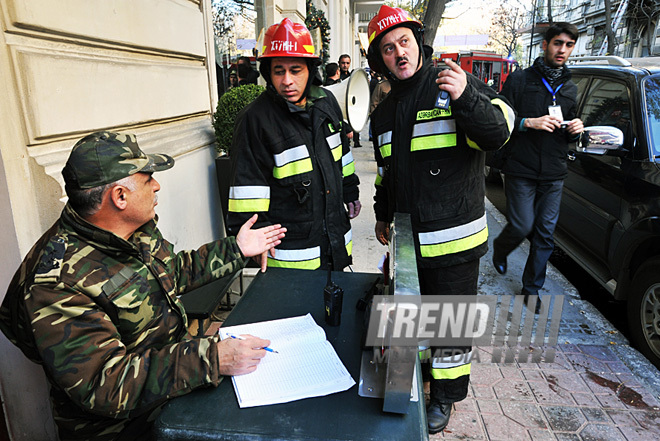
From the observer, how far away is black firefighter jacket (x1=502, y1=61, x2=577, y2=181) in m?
3.65

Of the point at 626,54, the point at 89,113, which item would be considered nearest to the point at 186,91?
the point at 89,113

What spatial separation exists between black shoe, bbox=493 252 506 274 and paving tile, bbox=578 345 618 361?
4.07ft

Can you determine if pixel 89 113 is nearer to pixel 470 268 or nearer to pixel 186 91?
pixel 186 91

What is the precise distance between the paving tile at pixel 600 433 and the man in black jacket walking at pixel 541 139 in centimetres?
141

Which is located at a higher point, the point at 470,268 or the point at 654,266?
the point at 470,268

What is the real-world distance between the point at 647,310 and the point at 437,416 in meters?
1.91

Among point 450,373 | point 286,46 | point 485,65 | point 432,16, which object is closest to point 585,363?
point 450,373

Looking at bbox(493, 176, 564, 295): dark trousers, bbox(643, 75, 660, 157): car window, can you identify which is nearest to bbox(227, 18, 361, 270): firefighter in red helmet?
bbox(493, 176, 564, 295): dark trousers

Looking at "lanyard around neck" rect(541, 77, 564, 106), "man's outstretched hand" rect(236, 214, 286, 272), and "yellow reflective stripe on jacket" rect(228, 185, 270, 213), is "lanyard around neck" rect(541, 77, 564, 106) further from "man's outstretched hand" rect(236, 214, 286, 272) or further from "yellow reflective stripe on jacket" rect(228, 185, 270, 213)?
"man's outstretched hand" rect(236, 214, 286, 272)

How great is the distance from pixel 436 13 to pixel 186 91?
537 centimetres

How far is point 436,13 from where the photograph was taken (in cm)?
753

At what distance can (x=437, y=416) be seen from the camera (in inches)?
102

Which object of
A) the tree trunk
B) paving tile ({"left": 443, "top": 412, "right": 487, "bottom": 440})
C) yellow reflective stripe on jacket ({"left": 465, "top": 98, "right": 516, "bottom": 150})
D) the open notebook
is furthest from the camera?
the tree trunk

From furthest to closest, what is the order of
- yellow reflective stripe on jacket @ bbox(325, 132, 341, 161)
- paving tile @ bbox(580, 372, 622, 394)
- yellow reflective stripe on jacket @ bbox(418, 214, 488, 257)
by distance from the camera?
paving tile @ bbox(580, 372, 622, 394) → yellow reflective stripe on jacket @ bbox(325, 132, 341, 161) → yellow reflective stripe on jacket @ bbox(418, 214, 488, 257)
